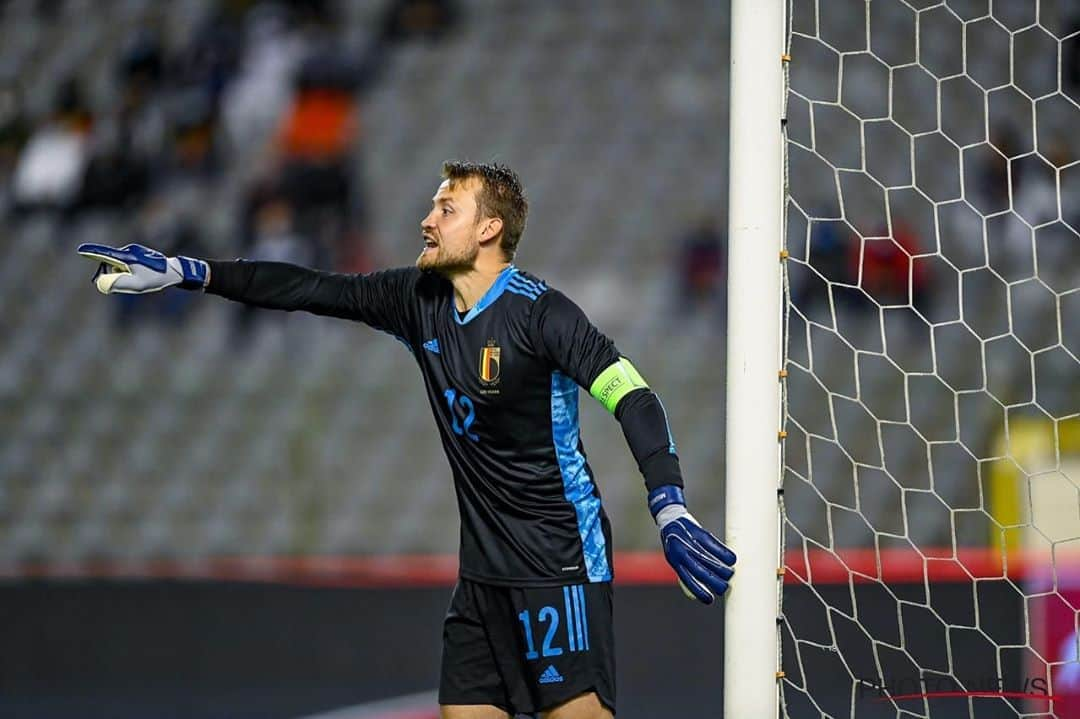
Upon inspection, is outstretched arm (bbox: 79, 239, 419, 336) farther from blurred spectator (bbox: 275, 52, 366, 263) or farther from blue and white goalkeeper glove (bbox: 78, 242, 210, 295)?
blurred spectator (bbox: 275, 52, 366, 263)

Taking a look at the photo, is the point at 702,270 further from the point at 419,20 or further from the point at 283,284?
the point at 283,284

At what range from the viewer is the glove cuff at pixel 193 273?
3.22m

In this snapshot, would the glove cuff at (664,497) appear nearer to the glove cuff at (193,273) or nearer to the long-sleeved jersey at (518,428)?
the long-sleeved jersey at (518,428)

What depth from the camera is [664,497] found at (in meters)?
2.86

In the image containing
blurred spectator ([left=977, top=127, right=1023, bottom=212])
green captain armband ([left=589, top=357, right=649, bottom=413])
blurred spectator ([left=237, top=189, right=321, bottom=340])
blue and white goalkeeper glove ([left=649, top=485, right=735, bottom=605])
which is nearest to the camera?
blue and white goalkeeper glove ([left=649, top=485, right=735, bottom=605])

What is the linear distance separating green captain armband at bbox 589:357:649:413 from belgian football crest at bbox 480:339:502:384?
0.25 m

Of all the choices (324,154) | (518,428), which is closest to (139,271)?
(518,428)

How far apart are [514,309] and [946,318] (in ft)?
17.3

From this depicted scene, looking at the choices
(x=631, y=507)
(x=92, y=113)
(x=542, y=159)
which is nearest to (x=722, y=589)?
(x=631, y=507)

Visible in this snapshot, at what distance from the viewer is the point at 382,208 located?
8945 mm

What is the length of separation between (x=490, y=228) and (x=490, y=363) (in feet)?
1.12

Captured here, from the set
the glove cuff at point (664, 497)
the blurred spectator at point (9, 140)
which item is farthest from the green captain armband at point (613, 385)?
the blurred spectator at point (9, 140)

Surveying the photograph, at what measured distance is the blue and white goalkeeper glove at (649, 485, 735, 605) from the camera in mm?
2805

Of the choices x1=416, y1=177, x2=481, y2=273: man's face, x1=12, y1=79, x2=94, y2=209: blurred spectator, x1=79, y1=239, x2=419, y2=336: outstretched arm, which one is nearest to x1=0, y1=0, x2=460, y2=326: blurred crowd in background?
x1=12, y1=79, x2=94, y2=209: blurred spectator
